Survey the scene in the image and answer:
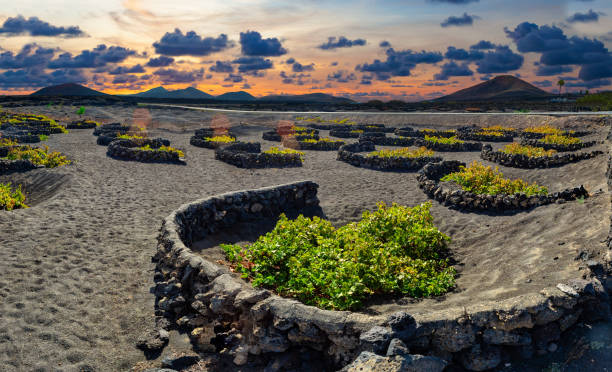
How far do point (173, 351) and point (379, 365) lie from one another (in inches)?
139

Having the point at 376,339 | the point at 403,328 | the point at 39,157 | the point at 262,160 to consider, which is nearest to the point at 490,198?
the point at 403,328

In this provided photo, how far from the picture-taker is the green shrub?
21.3ft

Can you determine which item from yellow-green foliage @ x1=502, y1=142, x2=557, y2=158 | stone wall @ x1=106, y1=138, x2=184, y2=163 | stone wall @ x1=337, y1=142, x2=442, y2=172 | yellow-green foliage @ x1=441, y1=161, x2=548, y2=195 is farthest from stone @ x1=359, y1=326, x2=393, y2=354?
stone wall @ x1=106, y1=138, x2=184, y2=163

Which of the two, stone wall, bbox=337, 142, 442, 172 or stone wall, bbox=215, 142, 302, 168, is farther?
stone wall, bbox=215, 142, 302, 168

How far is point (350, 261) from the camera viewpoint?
716 centimetres

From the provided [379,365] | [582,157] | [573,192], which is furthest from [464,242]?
[582,157]

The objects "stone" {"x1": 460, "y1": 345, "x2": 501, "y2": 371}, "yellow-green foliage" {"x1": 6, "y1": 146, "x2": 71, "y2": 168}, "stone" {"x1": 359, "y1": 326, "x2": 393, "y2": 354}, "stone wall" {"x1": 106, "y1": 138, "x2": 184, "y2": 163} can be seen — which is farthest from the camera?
"stone wall" {"x1": 106, "y1": 138, "x2": 184, "y2": 163}

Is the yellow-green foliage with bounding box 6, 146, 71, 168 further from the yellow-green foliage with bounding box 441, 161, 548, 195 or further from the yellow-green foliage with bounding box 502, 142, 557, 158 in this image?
the yellow-green foliage with bounding box 502, 142, 557, 158

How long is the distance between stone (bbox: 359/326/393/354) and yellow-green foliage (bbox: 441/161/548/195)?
10.2 meters

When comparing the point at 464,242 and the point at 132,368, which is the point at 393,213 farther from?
the point at 132,368

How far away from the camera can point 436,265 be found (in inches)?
338

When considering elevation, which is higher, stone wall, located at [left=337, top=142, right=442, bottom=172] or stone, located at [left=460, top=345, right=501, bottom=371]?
stone wall, located at [left=337, top=142, right=442, bottom=172]

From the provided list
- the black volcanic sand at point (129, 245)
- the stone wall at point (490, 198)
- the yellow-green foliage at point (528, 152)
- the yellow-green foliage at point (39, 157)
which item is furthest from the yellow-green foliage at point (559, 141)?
the yellow-green foliage at point (39, 157)

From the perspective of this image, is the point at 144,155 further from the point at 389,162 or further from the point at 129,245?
the point at 389,162
